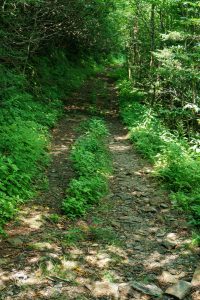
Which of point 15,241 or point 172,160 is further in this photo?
point 172,160

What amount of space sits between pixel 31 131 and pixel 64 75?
44.1 ft

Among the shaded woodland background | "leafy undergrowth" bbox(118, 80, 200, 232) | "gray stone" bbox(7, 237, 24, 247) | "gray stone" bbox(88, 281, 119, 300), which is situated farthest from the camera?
the shaded woodland background

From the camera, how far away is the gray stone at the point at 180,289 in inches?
175

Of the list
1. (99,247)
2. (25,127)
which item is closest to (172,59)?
(25,127)

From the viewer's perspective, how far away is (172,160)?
9523 mm

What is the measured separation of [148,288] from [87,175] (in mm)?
4034

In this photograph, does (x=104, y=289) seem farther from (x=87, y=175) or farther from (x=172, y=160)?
(x=172, y=160)

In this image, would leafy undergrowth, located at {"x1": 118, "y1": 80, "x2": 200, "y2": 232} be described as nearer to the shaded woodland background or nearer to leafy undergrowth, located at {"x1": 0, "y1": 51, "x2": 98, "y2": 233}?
the shaded woodland background

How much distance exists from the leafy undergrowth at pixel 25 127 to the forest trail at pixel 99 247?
0.37 meters

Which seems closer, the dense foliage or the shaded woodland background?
the shaded woodland background

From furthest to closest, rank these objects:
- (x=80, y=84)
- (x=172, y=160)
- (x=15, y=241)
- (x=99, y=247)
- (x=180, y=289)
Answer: (x=80, y=84)
(x=172, y=160)
(x=99, y=247)
(x=15, y=241)
(x=180, y=289)

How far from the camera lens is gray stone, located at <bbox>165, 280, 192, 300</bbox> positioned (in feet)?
14.5

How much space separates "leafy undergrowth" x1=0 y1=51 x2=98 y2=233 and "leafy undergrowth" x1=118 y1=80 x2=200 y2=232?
325 centimetres

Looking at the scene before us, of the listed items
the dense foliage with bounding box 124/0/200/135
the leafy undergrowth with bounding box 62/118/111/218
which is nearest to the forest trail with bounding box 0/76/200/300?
the leafy undergrowth with bounding box 62/118/111/218
